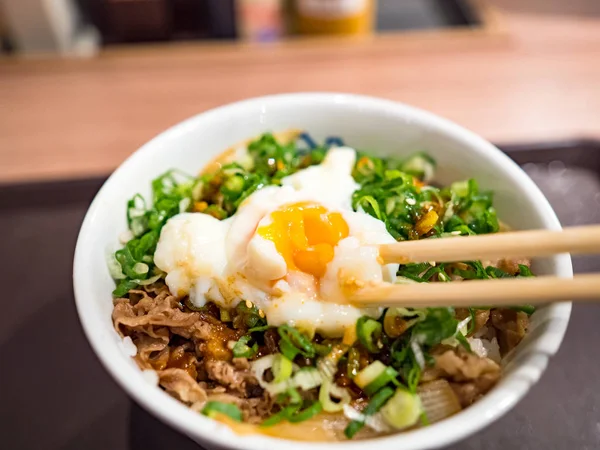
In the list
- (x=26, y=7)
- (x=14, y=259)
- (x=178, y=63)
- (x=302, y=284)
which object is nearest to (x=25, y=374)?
(x=14, y=259)

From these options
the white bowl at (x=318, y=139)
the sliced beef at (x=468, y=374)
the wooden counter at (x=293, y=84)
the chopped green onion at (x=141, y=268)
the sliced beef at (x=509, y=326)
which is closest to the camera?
the white bowl at (x=318, y=139)

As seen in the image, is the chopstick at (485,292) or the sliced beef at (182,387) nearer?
the chopstick at (485,292)

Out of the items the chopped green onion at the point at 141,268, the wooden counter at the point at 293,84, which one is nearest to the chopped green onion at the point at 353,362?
the chopped green onion at the point at 141,268

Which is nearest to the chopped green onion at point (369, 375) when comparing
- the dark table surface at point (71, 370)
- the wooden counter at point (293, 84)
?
the dark table surface at point (71, 370)

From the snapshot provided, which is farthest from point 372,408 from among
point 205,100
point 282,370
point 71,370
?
point 205,100

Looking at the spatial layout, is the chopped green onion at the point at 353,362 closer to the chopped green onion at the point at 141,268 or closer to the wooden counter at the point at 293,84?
the chopped green onion at the point at 141,268

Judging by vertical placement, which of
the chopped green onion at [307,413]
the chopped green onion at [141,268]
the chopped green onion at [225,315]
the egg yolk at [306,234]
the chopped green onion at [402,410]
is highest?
the egg yolk at [306,234]

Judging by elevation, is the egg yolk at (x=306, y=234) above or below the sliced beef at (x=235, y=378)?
above

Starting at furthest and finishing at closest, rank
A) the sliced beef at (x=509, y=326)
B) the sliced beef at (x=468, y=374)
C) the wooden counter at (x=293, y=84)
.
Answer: the wooden counter at (x=293, y=84), the sliced beef at (x=509, y=326), the sliced beef at (x=468, y=374)
